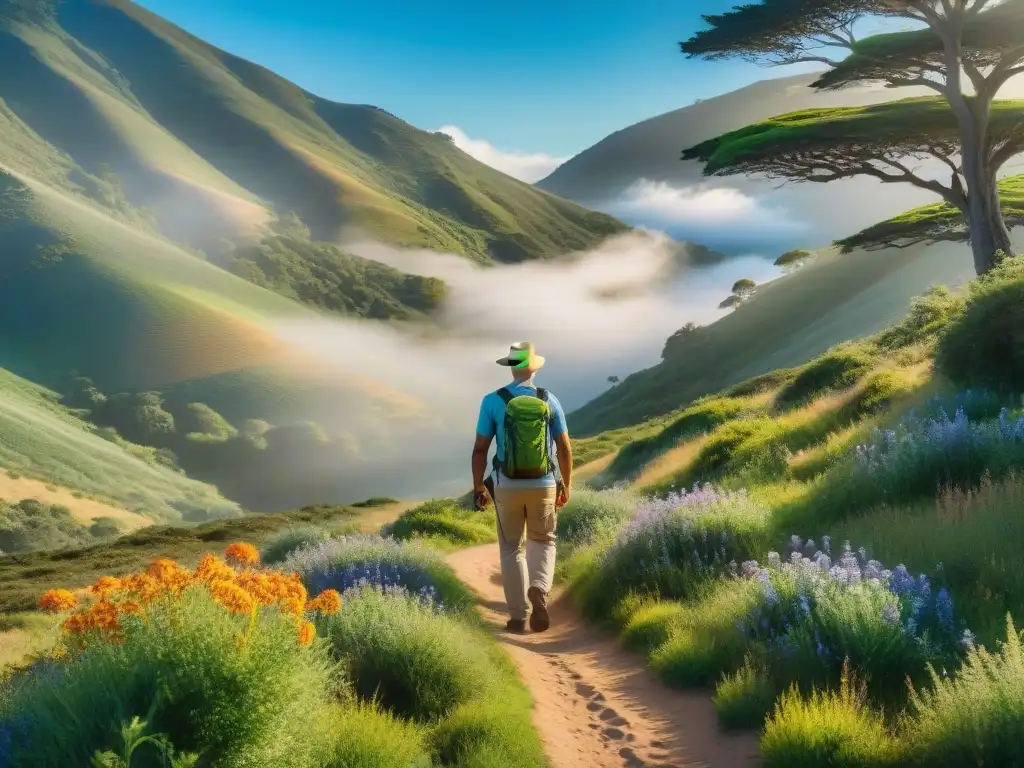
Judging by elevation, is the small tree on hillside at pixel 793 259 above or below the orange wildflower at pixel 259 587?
above

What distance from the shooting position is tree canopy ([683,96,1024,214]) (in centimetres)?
2166

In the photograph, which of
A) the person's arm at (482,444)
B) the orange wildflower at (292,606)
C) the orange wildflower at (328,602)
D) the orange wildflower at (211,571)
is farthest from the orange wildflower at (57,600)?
the person's arm at (482,444)

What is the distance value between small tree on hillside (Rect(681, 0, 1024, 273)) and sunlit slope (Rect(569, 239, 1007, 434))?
34.3 metres

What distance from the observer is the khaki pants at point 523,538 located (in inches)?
306

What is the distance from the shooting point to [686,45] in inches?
901

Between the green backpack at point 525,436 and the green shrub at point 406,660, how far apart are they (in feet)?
6.34

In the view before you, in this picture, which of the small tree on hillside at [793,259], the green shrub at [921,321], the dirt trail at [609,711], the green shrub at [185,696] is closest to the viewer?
the green shrub at [185,696]

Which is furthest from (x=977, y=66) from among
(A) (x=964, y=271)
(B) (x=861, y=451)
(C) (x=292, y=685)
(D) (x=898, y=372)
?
(A) (x=964, y=271)

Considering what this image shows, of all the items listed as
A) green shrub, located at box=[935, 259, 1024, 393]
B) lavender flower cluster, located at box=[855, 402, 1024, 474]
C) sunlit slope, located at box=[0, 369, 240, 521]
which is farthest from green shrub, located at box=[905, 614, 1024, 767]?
sunlit slope, located at box=[0, 369, 240, 521]

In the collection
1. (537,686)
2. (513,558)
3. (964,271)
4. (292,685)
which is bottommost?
(537,686)

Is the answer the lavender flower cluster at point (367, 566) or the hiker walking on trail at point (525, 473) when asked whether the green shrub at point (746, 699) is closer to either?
the hiker walking on trail at point (525, 473)

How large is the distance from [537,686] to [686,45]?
20.9m

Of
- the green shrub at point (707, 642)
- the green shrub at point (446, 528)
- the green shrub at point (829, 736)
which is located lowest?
the green shrub at point (446, 528)

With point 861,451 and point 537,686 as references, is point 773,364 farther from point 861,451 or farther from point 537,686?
point 537,686
